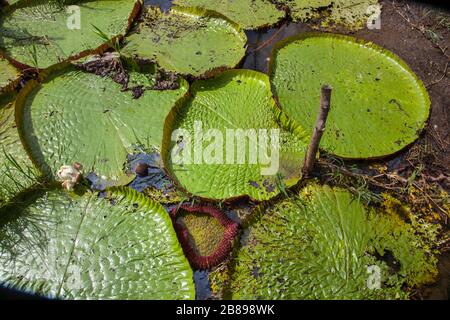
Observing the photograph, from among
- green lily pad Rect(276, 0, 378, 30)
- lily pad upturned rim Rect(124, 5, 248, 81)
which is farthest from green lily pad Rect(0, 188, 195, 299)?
green lily pad Rect(276, 0, 378, 30)

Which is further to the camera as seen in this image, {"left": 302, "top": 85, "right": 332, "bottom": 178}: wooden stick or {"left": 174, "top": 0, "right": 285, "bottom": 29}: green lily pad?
{"left": 174, "top": 0, "right": 285, "bottom": 29}: green lily pad

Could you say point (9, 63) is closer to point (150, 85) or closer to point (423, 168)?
point (150, 85)

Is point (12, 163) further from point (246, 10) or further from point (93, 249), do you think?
point (246, 10)

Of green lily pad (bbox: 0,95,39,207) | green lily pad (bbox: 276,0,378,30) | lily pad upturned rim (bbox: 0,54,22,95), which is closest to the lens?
green lily pad (bbox: 0,95,39,207)

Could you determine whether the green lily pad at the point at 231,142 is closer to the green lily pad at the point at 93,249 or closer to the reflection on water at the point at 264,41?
the reflection on water at the point at 264,41

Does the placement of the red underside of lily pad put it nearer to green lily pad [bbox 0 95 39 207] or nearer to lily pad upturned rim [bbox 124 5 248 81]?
green lily pad [bbox 0 95 39 207]
